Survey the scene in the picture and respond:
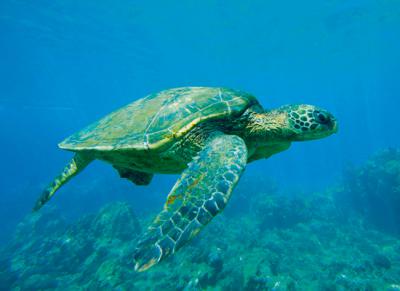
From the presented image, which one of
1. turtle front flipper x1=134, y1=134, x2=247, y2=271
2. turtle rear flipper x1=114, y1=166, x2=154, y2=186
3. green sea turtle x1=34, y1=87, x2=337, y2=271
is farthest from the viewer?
turtle rear flipper x1=114, y1=166, x2=154, y2=186

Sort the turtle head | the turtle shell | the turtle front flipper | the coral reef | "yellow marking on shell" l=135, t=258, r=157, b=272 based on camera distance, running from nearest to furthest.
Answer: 1. "yellow marking on shell" l=135, t=258, r=157, b=272
2. the turtle front flipper
3. the turtle shell
4. the turtle head
5. the coral reef

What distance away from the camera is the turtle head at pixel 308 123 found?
12.1 feet

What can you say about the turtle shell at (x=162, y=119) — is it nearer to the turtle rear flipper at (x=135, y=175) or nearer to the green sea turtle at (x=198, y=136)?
the green sea turtle at (x=198, y=136)

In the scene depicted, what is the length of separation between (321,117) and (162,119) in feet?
8.14

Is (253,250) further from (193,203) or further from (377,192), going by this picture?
(377,192)

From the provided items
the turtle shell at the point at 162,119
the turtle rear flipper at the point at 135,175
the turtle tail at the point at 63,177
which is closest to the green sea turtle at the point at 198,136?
the turtle shell at the point at 162,119

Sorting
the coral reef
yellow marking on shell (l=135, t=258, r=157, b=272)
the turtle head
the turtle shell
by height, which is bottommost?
the coral reef

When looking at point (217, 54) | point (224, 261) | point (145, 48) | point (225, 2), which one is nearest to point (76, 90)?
point (145, 48)

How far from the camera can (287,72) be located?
51.5 m

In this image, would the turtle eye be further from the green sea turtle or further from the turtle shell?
the turtle shell

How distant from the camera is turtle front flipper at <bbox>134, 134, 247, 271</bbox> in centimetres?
197

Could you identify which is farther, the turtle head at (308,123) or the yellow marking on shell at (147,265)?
the turtle head at (308,123)

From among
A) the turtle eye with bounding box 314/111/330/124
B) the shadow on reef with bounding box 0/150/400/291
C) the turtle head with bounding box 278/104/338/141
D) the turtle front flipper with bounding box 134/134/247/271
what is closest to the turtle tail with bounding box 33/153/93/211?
the shadow on reef with bounding box 0/150/400/291

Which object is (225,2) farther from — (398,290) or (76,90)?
(76,90)
